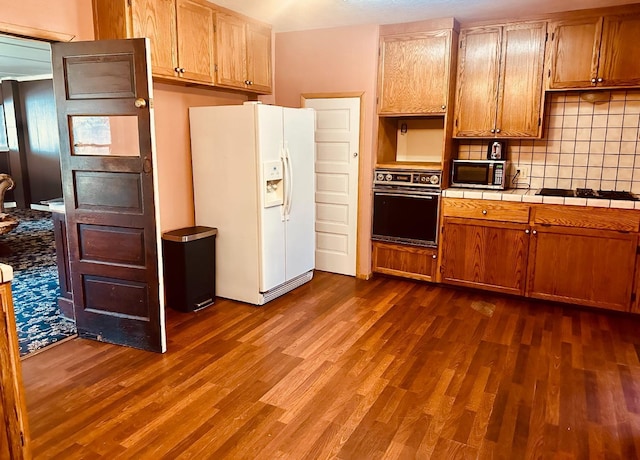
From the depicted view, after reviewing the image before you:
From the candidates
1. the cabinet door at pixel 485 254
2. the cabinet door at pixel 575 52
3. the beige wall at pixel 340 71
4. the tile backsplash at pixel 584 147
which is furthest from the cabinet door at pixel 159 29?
the tile backsplash at pixel 584 147

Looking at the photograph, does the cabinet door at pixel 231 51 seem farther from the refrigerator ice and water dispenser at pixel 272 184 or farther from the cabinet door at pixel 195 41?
the refrigerator ice and water dispenser at pixel 272 184

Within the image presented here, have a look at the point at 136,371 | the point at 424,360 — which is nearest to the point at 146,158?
the point at 136,371

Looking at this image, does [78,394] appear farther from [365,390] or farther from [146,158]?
[365,390]

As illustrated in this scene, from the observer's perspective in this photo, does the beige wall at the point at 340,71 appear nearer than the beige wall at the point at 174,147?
No

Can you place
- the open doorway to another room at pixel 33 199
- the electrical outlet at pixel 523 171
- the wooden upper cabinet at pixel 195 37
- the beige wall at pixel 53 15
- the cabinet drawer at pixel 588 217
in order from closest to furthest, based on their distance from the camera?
the beige wall at pixel 53 15
the wooden upper cabinet at pixel 195 37
the open doorway to another room at pixel 33 199
the cabinet drawer at pixel 588 217
the electrical outlet at pixel 523 171

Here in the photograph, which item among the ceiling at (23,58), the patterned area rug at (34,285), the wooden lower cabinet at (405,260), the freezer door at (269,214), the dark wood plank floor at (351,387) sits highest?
the ceiling at (23,58)

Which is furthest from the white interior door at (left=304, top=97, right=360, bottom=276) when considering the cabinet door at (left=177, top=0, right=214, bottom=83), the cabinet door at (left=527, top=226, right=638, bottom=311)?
the cabinet door at (left=527, top=226, right=638, bottom=311)

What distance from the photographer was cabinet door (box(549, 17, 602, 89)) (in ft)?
12.4

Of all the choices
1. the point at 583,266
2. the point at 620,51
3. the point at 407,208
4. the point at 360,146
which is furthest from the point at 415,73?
the point at 583,266

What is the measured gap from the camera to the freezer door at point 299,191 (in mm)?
4117

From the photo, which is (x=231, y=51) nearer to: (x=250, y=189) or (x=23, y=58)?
(x=250, y=189)

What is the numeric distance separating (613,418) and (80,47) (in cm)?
372

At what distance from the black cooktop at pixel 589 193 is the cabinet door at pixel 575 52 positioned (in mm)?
899

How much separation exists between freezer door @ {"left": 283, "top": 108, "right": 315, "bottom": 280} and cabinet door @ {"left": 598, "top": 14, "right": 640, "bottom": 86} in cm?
248
